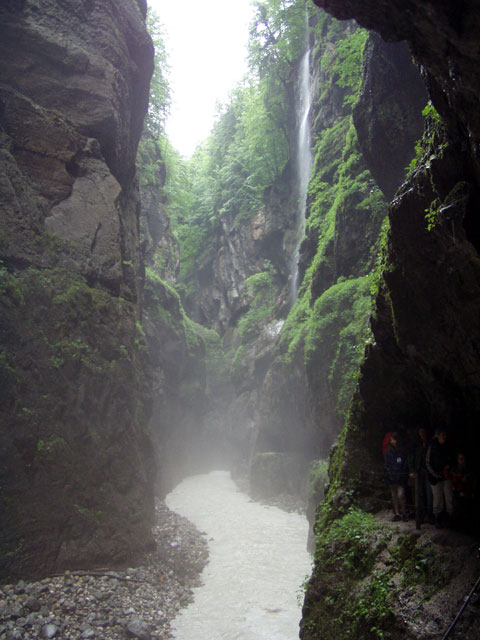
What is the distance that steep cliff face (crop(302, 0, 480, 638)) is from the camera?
4.81 meters

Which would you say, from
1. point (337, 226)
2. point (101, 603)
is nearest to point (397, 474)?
point (101, 603)

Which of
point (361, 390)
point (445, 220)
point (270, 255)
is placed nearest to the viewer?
point (445, 220)

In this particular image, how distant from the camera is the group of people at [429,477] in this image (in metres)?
6.46

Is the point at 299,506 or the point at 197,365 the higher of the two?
the point at 197,365

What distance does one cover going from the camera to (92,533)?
11.4m

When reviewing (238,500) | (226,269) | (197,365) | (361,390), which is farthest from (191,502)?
(226,269)

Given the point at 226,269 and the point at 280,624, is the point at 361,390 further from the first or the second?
the point at 226,269

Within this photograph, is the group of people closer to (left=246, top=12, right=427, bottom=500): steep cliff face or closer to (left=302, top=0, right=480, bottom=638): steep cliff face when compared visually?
(left=302, top=0, right=480, bottom=638): steep cliff face

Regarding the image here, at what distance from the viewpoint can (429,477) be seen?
6.62m

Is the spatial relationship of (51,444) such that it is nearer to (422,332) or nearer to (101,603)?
(101,603)

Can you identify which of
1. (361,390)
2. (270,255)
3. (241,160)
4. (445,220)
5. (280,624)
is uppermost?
(241,160)

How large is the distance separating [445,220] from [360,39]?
1660 centimetres

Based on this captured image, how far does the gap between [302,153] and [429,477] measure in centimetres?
2486

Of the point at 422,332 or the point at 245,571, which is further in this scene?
the point at 245,571
